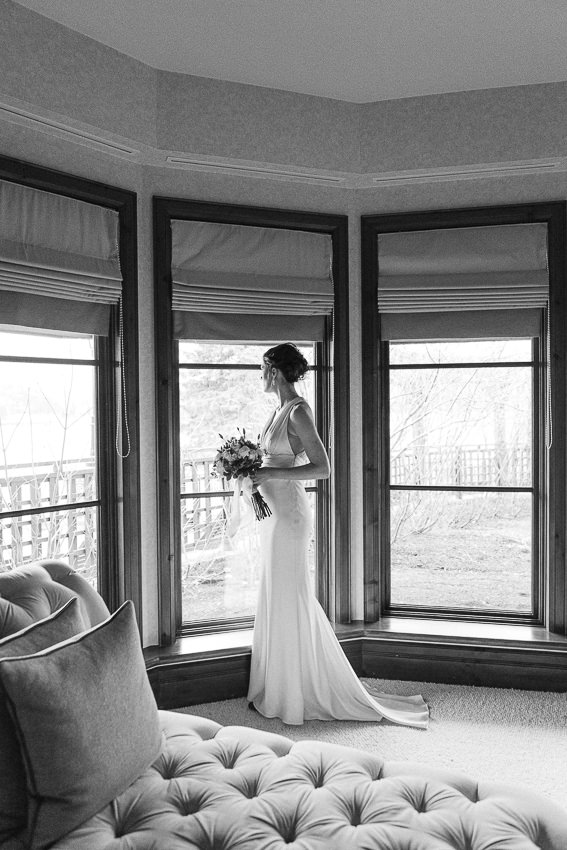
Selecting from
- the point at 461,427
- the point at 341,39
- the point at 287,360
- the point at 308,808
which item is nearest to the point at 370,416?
the point at 461,427

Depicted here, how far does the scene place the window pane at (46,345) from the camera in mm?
3086

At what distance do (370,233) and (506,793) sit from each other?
2905 millimetres

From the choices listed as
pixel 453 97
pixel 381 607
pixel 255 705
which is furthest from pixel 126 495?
pixel 453 97

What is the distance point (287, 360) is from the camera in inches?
135

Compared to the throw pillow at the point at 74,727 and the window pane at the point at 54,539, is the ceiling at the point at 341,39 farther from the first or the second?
the throw pillow at the point at 74,727

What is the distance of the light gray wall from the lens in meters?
A: 3.18

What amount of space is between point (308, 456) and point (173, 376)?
86 centimetres

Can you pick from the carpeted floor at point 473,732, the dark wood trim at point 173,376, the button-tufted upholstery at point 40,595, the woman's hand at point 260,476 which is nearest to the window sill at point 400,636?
the dark wood trim at point 173,376

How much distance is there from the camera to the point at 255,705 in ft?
11.2

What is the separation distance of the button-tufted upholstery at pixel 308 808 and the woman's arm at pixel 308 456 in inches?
58.5

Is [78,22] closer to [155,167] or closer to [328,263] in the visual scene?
[155,167]

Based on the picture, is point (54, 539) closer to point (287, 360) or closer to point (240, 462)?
point (240, 462)

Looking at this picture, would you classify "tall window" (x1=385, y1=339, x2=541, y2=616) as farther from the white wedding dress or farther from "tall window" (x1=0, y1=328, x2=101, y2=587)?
"tall window" (x1=0, y1=328, x2=101, y2=587)

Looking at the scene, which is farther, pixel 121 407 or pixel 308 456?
pixel 121 407
